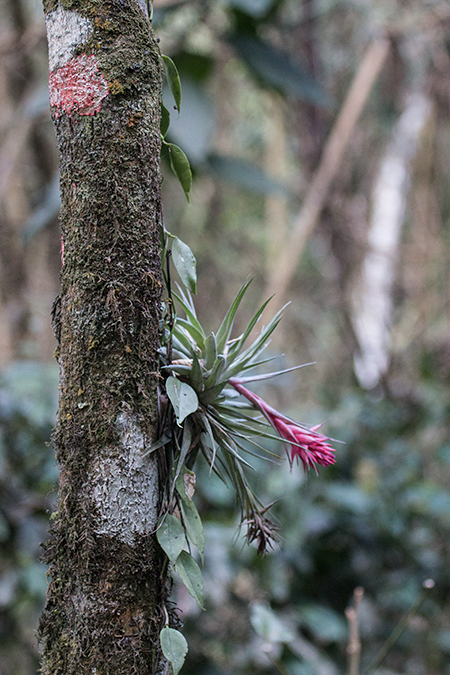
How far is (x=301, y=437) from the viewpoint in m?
0.76

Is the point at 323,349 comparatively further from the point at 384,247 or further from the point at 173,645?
the point at 173,645

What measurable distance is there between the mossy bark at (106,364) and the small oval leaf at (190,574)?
30mm

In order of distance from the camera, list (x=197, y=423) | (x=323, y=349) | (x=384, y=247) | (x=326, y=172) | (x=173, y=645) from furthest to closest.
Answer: (x=323, y=349) → (x=384, y=247) → (x=326, y=172) → (x=197, y=423) → (x=173, y=645)

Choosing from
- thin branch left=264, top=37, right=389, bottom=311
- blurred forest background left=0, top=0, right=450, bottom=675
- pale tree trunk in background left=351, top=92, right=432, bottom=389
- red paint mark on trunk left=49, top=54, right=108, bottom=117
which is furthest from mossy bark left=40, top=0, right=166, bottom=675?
pale tree trunk in background left=351, top=92, right=432, bottom=389

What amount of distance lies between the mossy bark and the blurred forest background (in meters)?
0.75

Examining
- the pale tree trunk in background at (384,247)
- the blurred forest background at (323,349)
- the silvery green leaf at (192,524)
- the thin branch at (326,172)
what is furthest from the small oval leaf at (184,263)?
the pale tree trunk in background at (384,247)

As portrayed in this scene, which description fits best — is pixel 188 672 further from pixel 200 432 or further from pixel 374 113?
pixel 374 113

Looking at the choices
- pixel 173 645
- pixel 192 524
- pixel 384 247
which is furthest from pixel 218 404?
pixel 384 247

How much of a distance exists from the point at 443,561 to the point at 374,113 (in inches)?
137

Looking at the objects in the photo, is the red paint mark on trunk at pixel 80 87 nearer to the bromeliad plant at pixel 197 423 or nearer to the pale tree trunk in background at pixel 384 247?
the bromeliad plant at pixel 197 423

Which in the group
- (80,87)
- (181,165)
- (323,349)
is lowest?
(323,349)

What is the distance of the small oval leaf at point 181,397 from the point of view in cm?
66

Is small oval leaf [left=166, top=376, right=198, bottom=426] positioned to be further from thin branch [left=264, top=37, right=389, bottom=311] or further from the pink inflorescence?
thin branch [left=264, top=37, right=389, bottom=311]

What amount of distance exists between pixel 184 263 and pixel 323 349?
4.71 metres
